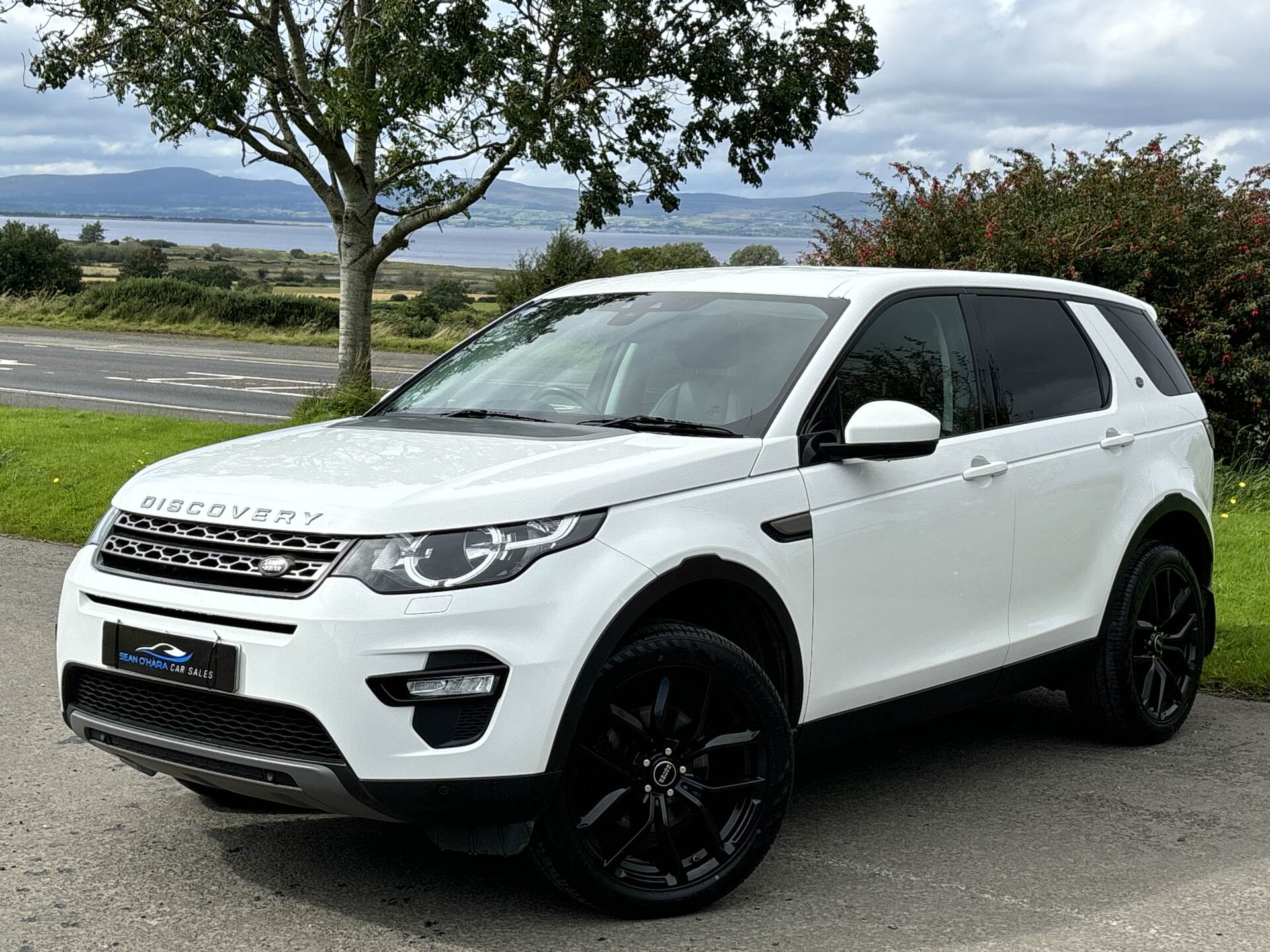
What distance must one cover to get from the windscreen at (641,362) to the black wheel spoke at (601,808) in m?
1.13

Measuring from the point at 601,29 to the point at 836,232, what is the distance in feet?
10.5

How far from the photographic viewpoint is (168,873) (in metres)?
4.28

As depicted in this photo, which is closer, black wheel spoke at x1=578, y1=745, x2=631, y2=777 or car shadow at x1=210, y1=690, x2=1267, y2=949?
black wheel spoke at x1=578, y1=745, x2=631, y2=777

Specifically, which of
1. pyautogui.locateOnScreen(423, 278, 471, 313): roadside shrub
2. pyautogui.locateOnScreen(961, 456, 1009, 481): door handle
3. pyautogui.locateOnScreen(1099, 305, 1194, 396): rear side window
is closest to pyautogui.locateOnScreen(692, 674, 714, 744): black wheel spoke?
pyautogui.locateOnScreen(961, 456, 1009, 481): door handle

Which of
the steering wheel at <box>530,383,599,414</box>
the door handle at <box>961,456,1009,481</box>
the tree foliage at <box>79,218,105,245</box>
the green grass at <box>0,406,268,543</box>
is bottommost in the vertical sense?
the green grass at <box>0,406,268,543</box>

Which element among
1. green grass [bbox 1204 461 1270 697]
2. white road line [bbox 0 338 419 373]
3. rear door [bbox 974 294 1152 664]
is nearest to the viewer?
rear door [bbox 974 294 1152 664]

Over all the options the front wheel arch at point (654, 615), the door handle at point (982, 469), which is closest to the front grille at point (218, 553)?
the front wheel arch at point (654, 615)

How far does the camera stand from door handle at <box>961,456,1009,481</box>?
4.87m

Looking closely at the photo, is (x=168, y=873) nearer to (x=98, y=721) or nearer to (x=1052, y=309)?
(x=98, y=721)

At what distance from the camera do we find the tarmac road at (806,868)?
3.86m

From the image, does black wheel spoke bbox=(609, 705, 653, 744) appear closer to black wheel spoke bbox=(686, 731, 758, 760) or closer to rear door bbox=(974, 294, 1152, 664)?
black wheel spoke bbox=(686, 731, 758, 760)

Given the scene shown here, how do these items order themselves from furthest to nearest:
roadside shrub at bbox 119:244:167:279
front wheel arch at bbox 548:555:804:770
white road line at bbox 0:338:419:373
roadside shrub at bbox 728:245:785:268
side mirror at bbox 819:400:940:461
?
roadside shrub at bbox 119:244:167:279 → roadside shrub at bbox 728:245:785:268 → white road line at bbox 0:338:419:373 → side mirror at bbox 819:400:940:461 → front wheel arch at bbox 548:555:804:770

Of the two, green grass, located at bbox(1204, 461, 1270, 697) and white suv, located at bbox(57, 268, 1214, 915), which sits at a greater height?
white suv, located at bbox(57, 268, 1214, 915)

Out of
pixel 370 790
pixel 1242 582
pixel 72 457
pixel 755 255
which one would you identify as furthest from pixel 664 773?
pixel 755 255
